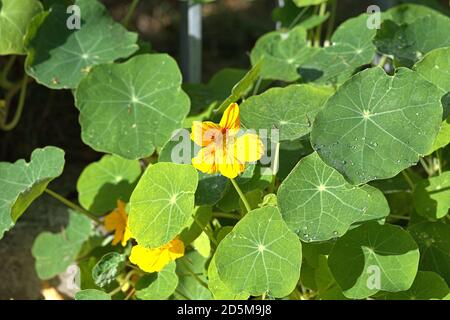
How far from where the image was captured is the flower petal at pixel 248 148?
153 centimetres

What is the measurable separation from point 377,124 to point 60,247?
3.23 feet

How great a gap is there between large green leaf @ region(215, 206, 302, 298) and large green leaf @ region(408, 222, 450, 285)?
349 millimetres

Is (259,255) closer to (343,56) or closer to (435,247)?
(435,247)

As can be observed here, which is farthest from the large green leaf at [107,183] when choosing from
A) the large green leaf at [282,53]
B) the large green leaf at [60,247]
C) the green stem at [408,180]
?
the green stem at [408,180]

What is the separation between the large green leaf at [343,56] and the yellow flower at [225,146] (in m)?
0.48

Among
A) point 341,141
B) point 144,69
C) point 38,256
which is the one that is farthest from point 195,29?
point 341,141

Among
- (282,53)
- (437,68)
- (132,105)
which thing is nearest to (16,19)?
(132,105)

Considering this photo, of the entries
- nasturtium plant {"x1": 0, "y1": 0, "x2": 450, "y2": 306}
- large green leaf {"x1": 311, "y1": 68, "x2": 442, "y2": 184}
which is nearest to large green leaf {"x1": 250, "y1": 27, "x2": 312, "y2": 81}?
nasturtium plant {"x1": 0, "y1": 0, "x2": 450, "y2": 306}

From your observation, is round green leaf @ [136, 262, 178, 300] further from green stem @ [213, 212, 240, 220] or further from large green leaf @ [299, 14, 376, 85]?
large green leaf @ [299, 14, 376, 85]

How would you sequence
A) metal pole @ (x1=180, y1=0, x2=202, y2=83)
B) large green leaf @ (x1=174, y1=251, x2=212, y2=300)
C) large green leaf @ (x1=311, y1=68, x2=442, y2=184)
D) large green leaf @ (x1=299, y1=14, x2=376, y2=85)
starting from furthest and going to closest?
metal pole @ (x1=180, y1=0, x2=202, y2=83) < large green leaf @ (x1=299, y1=14, x2=376, y2=85) < large green leaf @ (x1=174, y1=251, x2=212, y2=300) < large green leaf @ (x1=311, y1=68, x2=442, y2=184)

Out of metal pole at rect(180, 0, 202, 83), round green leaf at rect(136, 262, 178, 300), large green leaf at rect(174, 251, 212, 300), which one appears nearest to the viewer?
round green leaf at rect(136, 262, 178, 300)

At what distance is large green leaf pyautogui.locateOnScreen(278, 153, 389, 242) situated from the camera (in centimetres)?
151

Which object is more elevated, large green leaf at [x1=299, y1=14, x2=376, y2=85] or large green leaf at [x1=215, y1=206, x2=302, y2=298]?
large green leaf at [x1=299, y1=14, x2=376, y2=85]

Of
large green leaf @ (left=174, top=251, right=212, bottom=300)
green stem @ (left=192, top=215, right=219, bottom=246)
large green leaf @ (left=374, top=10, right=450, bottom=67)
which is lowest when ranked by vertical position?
large green leaf @ (left=174, top=251, right=212, bottom=300)
